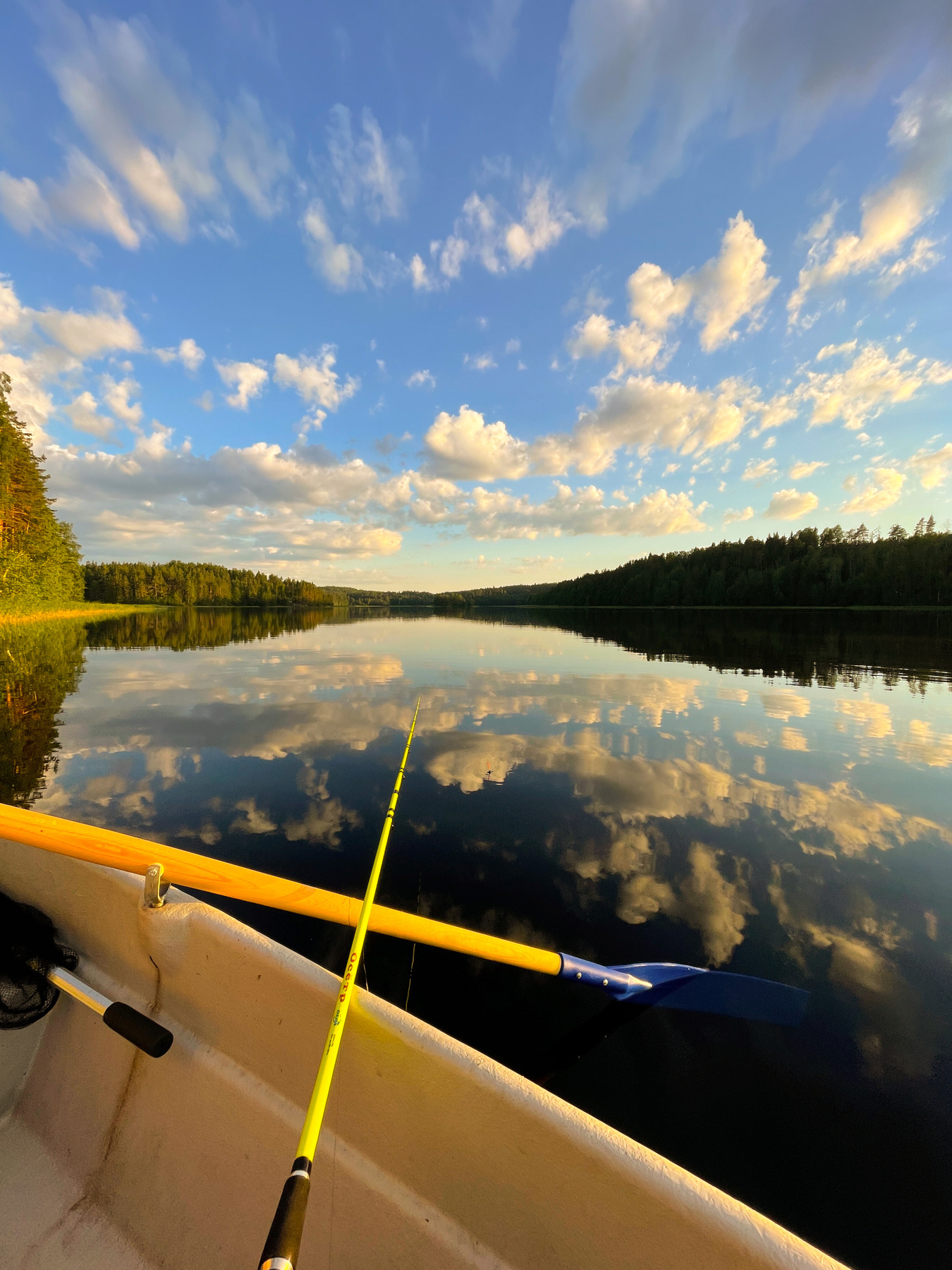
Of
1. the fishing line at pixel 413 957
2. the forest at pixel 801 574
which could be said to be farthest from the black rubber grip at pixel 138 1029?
the forest at pixel 801 574

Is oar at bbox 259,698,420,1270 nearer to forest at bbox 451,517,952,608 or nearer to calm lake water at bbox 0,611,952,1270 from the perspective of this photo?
calm lake water at bbox 0,611,952,1270

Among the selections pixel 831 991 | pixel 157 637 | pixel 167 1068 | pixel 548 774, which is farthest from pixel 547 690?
pixel 157 637

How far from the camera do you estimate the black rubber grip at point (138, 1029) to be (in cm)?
248

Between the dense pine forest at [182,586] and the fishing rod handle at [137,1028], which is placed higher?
the dense pine forest at [182,586]

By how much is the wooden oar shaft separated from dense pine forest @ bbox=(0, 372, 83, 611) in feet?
163

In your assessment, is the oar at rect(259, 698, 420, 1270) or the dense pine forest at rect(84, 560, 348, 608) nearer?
the oar at rect(259, 698, 420, 1270)

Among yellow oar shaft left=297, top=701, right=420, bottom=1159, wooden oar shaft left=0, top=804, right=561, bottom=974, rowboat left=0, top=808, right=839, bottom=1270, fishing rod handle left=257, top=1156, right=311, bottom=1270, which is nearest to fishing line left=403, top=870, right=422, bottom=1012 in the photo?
wooden oar shaft left=0, top=804, right=561, bottom=974

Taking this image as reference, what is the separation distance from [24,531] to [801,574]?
421 feet

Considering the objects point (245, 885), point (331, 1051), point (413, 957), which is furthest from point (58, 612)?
point (331, 1051)

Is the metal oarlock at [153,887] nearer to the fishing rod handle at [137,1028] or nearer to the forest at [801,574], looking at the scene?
the fishing rod handle at [137,1028]

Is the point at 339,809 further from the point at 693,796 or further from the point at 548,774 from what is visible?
the point at 693,796

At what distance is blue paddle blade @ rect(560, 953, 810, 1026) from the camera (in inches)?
140

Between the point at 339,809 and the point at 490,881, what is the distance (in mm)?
2936

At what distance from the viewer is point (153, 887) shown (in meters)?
2.93
